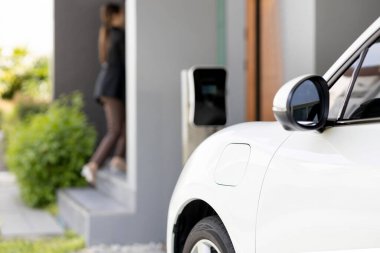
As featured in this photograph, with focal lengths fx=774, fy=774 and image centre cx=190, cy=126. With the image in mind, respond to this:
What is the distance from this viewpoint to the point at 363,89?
2967 millimetres

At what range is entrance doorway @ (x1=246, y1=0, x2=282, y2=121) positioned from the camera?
7.01m

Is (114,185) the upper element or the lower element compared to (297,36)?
lower

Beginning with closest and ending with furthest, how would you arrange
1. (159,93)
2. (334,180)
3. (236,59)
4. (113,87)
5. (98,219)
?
(334,180) → (98,219) → (159,93) → (236,59) → (113,87)

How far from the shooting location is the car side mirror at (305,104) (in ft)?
9.29

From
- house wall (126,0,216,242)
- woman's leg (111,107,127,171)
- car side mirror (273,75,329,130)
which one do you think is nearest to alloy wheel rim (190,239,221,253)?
car side mirror (273,75,329,130)

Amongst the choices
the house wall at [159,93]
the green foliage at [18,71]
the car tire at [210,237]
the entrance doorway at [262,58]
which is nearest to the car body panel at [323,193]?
the car tire at [210,237]

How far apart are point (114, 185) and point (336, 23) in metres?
3.51

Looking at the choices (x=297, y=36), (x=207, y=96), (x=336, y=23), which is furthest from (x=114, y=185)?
(x=336, y=23)

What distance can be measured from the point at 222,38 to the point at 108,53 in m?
2.03

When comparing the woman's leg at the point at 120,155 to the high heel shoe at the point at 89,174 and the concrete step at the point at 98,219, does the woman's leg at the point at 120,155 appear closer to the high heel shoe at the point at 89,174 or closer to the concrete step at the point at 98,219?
the high heel shoe at the point at 89,174

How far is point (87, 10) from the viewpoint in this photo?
11.5 m

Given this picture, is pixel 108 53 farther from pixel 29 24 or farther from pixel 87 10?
pixel 29 24

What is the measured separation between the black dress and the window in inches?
245

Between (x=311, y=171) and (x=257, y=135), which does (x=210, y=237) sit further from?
(x=311, y=171)
